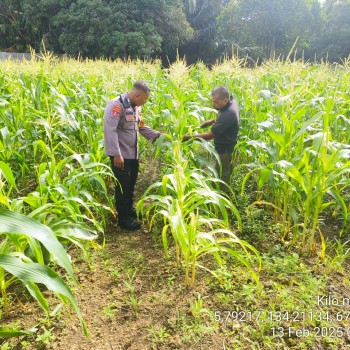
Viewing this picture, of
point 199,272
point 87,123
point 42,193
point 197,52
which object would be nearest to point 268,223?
point 199,272

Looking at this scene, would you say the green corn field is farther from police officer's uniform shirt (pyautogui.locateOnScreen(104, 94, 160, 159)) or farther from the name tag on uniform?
the name tag on uniform

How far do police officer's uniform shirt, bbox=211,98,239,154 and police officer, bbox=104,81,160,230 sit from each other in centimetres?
68

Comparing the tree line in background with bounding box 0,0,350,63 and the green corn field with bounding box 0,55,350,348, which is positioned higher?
the tree line in background with bounding box 0,0,350,63

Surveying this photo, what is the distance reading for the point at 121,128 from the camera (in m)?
3.01

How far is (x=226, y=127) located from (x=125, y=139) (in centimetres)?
111

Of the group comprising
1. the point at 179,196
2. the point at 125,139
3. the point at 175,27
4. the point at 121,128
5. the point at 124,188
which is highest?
the point at 175,27

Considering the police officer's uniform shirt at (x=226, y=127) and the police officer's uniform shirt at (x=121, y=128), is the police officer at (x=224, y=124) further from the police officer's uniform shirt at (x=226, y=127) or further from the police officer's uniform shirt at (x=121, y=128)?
the police officer's uniform shirt at (x=121, y=128)

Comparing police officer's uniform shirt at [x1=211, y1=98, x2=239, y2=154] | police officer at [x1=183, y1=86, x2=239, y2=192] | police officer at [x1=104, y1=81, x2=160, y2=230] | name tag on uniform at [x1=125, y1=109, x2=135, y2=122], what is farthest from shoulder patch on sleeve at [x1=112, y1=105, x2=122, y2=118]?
police officer's uniform shirt at [x1=211, y1=98, x2=239, y2=154]

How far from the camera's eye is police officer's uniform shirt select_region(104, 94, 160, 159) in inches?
111

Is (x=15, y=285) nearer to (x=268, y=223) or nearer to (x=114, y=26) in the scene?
(x=268, y=223)

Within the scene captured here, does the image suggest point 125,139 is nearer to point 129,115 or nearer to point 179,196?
point 129,115

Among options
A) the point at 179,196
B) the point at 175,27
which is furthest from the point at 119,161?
the point at 175,27

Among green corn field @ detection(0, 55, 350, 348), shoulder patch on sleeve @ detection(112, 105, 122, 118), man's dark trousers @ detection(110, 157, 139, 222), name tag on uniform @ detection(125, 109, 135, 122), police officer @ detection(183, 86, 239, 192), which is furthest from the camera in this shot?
police officer @ detection(183, 86, 239, 192)

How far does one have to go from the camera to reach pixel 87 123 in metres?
4.03
